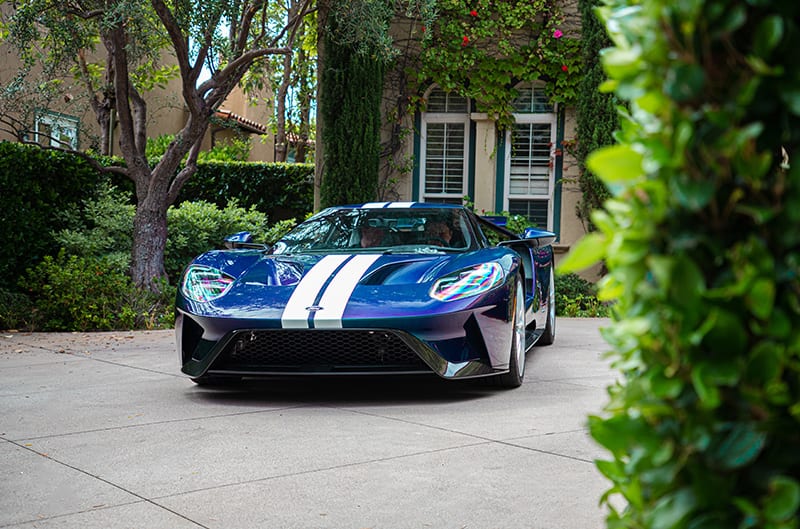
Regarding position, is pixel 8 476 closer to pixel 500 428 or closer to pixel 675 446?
pixel 500 428

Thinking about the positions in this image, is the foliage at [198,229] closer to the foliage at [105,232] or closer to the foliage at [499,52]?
the foliage at [105,232]

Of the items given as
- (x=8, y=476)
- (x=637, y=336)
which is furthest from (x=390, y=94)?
(x=637, y=336)

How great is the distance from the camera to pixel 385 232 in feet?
21.4

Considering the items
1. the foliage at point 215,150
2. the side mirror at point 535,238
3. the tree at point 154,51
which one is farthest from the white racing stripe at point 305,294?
the foliage at point 215,150

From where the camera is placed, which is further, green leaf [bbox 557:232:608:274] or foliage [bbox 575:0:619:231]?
foliage [bbox 575:0:619:231]

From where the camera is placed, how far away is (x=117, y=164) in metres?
12.9

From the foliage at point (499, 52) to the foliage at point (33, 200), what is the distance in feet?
16.4

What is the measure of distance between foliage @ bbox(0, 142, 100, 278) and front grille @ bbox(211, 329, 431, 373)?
19.8 ft

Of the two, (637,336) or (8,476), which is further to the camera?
(8,476)

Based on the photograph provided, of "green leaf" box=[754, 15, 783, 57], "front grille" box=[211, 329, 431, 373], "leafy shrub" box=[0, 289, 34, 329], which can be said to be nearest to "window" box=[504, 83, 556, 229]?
"leafy shrub" box=[0, 289, 34, 329]

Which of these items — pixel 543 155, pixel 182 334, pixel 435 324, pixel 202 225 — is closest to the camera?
pixel 435 324

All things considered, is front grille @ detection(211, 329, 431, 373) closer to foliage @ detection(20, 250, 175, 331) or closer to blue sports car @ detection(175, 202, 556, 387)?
blue sports car @ detection(175, 202, 556, 387)

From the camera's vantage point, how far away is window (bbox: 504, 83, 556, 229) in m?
13.5

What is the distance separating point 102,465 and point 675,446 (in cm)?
315
